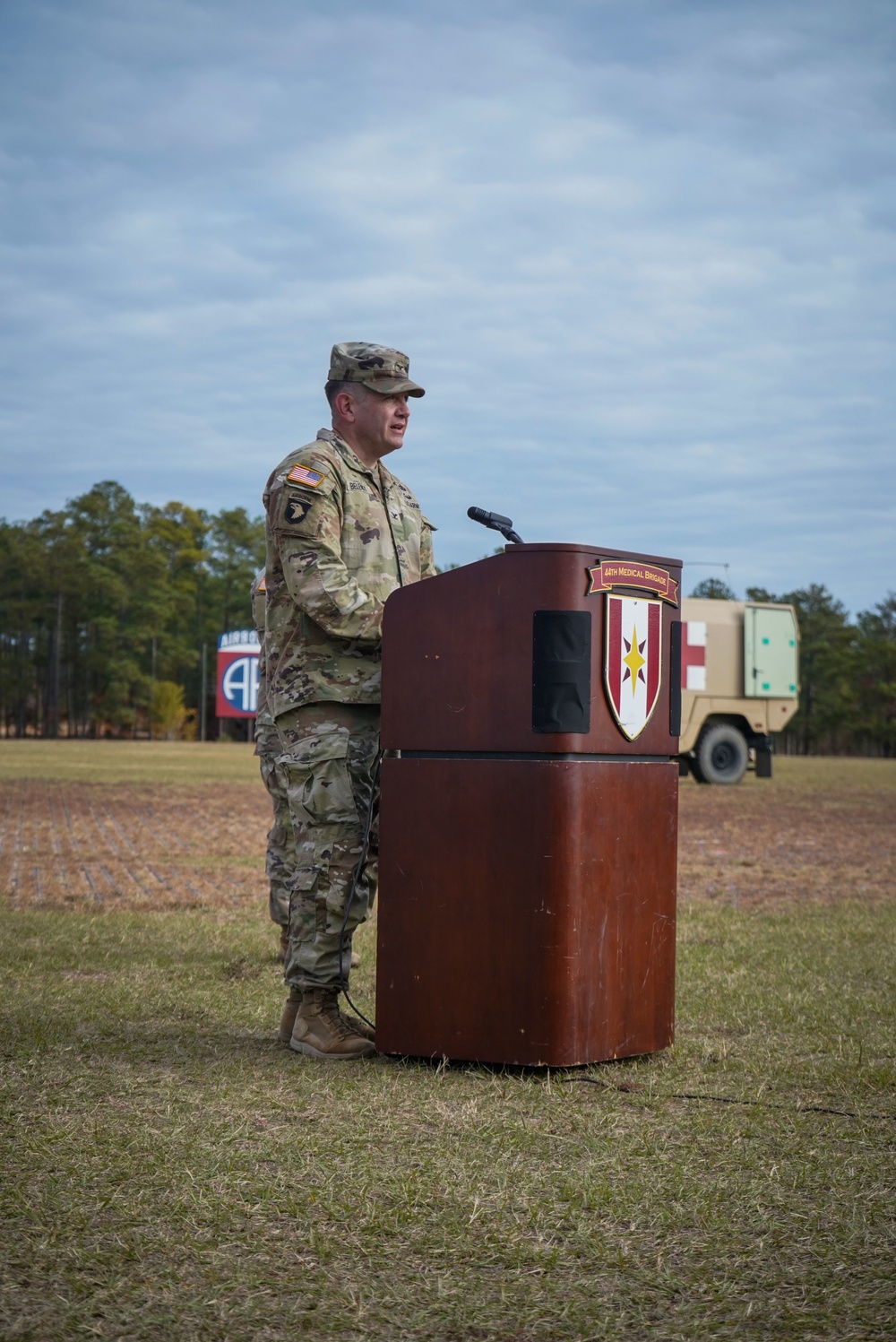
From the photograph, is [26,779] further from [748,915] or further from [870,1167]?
[870,1167]

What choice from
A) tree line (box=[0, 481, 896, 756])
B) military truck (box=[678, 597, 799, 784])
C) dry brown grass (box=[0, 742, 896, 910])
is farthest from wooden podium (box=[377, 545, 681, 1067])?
tree line (box=[0, 481, 896, 756])

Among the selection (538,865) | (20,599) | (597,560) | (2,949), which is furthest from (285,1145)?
(20,599)

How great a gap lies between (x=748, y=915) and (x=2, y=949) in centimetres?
378

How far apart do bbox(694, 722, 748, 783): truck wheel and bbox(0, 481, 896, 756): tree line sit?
5396 cm

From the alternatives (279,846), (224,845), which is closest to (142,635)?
(224,845)

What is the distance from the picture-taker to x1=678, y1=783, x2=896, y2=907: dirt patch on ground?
8.69 m

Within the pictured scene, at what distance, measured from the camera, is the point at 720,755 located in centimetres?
2297

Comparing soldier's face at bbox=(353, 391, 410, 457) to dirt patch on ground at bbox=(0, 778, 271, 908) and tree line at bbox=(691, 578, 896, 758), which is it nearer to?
dirt patch on ground at bbox=(0, 778, 271, 908)

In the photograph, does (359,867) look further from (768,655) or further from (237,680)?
(237,680)

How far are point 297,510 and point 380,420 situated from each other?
44 cm

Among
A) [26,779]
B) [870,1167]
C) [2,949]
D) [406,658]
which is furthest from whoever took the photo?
[26,779]

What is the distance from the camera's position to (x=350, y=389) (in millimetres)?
4172

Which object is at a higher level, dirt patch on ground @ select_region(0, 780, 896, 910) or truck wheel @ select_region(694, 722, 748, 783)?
truck wheel @ select_region(694, 722, 748, 783)

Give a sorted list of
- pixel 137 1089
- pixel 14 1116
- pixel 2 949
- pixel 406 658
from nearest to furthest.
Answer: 1. pixel 14 1116
2. pixel 137 1089
3. pixel 406 658
4. pixel 2 949
